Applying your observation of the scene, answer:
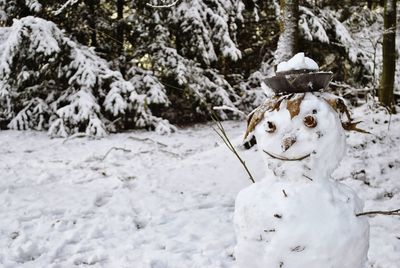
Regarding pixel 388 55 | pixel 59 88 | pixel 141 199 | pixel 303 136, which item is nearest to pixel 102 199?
pixel 141 199

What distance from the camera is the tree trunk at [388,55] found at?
6742 mm

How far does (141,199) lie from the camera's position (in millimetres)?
4602

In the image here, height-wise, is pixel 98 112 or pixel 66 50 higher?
pixel 66 50

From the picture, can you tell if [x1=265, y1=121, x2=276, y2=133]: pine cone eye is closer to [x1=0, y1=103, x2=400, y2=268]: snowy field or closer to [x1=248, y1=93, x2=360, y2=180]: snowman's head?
[x1=248, y1=93, x2=360, y2=180]: snowman's head

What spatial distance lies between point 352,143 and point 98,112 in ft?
17.0

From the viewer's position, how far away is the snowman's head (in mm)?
1946

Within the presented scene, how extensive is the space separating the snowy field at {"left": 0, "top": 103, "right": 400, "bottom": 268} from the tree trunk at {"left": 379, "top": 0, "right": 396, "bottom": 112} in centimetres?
38

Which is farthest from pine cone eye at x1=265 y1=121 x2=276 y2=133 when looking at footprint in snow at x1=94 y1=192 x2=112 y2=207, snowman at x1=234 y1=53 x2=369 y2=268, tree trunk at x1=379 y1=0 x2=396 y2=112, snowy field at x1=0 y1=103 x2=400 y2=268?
tree trunk at x1=379 y1=0 x2=396 y2=112

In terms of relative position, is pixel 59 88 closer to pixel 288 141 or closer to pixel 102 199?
pixel 102 199

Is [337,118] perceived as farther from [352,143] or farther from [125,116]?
[125,116]

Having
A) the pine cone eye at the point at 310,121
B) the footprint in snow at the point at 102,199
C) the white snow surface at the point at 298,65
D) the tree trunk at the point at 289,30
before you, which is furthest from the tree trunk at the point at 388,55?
the pine cone eye at the point at 310,121

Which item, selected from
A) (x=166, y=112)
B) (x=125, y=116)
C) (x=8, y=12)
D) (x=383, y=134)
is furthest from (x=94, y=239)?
(x=8, y=12)

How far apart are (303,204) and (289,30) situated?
3814 millimetres

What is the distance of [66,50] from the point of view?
8047mm
